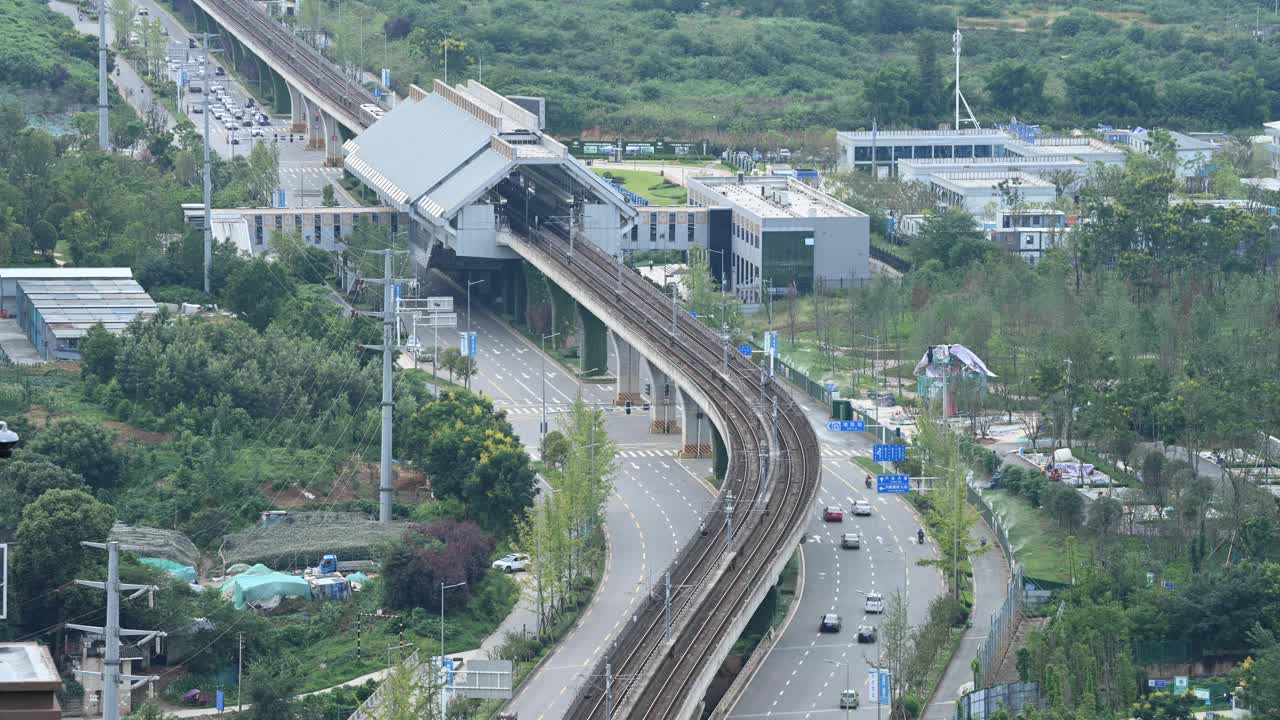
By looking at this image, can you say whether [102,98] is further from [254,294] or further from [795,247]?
[795,247]

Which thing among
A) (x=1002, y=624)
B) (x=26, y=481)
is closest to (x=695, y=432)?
(x=1002, y=624)

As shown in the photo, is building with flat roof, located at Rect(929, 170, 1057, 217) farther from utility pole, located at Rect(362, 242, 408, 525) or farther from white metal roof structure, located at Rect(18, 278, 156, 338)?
utility pole, located at Rect(362, 242, 408, 525)

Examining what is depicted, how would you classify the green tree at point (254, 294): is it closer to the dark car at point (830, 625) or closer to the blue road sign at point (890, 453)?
the blue road sign at point (890, 453)

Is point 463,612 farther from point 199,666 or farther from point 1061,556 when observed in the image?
point 1061,556

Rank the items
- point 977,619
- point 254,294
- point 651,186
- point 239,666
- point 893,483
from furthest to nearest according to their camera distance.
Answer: point 651,186 < point 254,294 < point 893,483 < point 977,619 < point 239,666

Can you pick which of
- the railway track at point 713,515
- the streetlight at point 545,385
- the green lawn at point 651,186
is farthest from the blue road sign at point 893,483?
the green lawn at point 651,186
